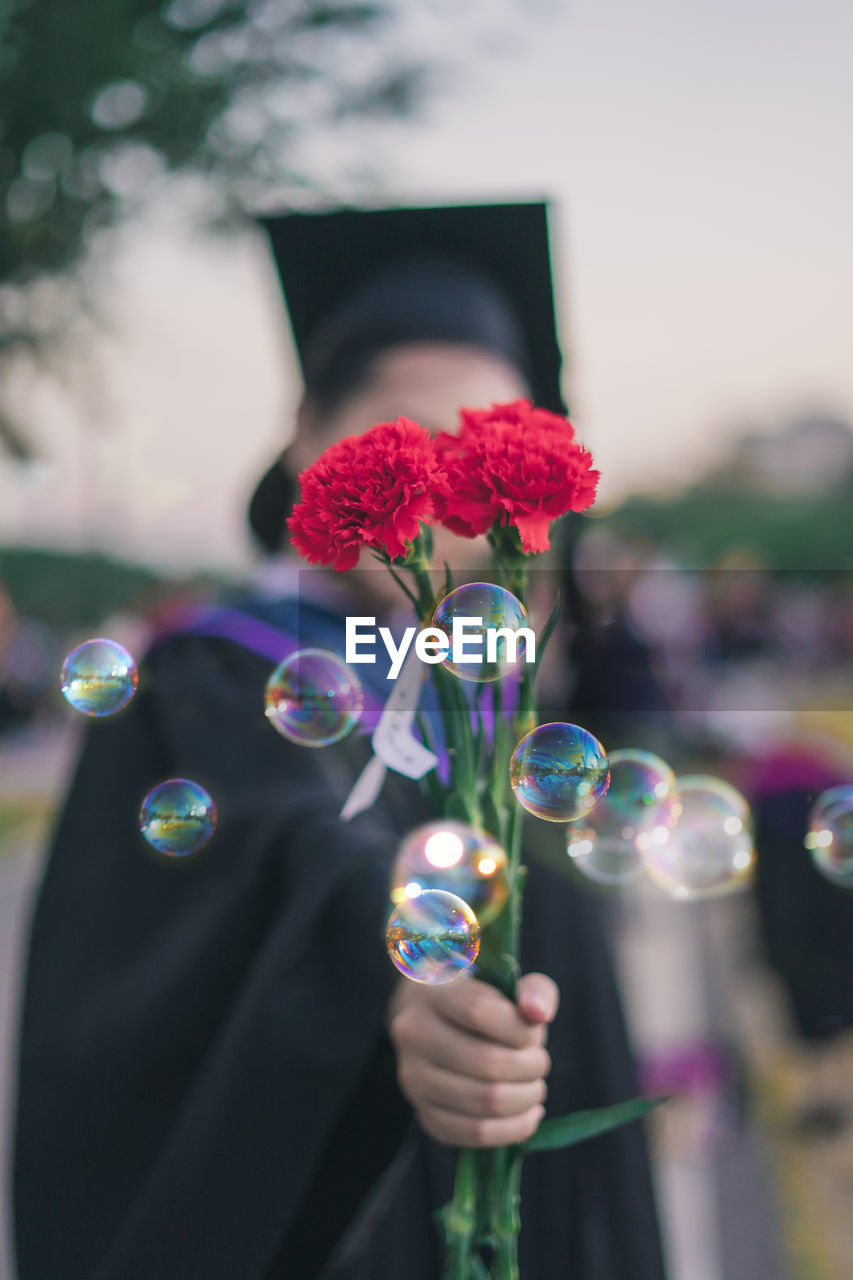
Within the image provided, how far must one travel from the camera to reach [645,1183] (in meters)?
1.25

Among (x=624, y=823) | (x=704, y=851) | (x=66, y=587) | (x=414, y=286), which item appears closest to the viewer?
(x=624, y=823)

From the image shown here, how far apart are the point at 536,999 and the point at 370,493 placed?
1.52 ft

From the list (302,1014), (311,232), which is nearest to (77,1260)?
(302,1014)

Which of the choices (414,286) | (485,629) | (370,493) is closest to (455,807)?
(485,629)

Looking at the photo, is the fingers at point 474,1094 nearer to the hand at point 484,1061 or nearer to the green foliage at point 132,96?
the hand at point 484,1061

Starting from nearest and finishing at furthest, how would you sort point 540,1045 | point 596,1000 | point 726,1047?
point 540,1045 → point 596,1000 → point 726,1047

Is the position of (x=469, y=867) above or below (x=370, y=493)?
below

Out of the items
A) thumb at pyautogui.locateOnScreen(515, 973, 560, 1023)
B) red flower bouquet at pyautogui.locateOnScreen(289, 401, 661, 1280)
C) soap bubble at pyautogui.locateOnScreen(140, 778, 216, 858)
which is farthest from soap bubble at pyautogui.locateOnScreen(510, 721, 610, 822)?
soap bubble at pyautogui.locateOnScreen(140, 778, 216, 858)

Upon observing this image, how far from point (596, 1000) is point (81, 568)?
26.9 meters

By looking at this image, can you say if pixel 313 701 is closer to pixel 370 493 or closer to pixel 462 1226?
pixel 370 493

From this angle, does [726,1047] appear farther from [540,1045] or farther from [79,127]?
[79,127]

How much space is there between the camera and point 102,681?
3.54 ft

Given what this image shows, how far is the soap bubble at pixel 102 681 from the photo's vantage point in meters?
1.08

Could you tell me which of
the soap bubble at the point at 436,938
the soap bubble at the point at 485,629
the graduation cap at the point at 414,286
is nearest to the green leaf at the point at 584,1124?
the soap bubble at the point at 436,938
